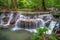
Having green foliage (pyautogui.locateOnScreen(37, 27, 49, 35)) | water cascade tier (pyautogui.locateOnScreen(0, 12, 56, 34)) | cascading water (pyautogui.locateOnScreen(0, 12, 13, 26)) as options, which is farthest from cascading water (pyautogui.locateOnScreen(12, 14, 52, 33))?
green foliage (pyautogui.locateOnScreen(37, 27, 49, 35))

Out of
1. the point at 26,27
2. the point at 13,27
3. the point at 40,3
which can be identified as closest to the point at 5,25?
the point at 13,27

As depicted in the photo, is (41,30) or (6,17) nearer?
(41,30)

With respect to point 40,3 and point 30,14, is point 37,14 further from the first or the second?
point 40,3

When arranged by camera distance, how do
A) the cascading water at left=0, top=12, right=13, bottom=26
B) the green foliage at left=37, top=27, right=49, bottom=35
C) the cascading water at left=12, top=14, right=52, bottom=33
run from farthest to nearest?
1. the cascading water at left=0, top=12, right=13, bottom=26
2. the cascading water at left=12, top=14, right=52, bottom=33
3. the green foliage at left=37, top=27, right=49, bottom=35

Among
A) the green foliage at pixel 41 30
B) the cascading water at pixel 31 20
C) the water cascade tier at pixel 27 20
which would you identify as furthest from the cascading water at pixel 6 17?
the green foliage at pixel 41 30

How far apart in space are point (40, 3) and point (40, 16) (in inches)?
97.2

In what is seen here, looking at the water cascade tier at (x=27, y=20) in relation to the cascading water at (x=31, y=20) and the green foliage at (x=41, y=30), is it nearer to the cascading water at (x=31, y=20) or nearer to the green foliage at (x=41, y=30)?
the cascading water at (x=31, y=20)

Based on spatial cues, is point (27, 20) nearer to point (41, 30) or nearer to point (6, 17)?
point (6, 17)

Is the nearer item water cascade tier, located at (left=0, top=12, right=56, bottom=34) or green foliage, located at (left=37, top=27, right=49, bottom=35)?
green foliage, located at (left=37, top=27, right=49, bottom=35)

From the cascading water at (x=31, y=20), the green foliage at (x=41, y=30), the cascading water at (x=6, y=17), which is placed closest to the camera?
the green foliage at (x=41, y=30)

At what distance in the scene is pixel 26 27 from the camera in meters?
12.6

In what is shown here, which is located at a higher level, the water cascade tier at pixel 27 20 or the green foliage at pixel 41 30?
the green foliage at pixel 41 30

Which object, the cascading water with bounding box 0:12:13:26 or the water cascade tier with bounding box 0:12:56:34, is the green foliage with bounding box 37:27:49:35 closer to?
the water cascade tier with bounding box 0:12:56:34

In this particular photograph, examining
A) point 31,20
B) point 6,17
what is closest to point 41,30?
point 31,20
